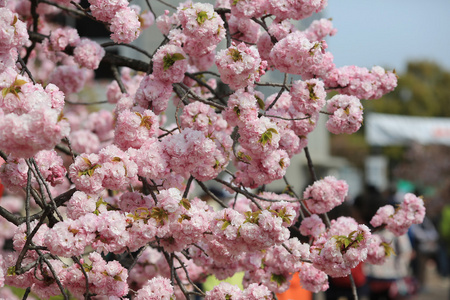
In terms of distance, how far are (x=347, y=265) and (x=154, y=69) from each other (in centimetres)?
102

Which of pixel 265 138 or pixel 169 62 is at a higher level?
pixel 169 62

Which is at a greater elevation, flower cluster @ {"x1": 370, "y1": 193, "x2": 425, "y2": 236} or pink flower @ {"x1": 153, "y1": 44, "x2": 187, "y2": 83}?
pink flower @ {"x1": 153, "y1": 44, "x2": 187, "y2": 83}

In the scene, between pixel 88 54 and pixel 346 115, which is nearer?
pixel 346 115

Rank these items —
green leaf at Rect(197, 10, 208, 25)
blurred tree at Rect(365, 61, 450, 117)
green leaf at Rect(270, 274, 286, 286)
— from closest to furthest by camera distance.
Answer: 1. green leaf at Rect(197, 10, 208, 25)
2. green leaf at Rect(270, 274, 286, 286)
3. blurred tree at Rect(365, 61, 450, 117)

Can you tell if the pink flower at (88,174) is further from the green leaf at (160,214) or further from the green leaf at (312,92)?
the green leaf at (312,92)

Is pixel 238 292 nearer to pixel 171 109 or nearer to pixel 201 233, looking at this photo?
pixel 201 233

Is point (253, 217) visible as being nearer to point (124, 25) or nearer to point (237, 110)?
point (237, 110)

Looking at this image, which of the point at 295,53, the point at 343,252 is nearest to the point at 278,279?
the point at 343,252

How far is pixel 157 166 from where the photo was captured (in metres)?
1.85

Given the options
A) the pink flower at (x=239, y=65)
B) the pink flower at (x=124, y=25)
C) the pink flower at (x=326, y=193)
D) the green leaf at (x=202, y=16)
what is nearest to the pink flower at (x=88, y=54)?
the pink flower at (x=124, y=25)

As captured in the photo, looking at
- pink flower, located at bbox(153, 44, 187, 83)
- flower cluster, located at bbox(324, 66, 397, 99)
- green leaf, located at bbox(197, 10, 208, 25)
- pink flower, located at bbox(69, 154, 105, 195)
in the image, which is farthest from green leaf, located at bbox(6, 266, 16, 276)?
flower cluster, located at bbox(324, 66, 397, 99)

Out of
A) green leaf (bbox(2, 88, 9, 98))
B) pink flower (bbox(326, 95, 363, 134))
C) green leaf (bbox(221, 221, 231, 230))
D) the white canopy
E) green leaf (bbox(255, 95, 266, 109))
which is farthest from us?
the white canopy

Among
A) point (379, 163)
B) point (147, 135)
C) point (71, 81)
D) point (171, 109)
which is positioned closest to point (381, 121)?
point (379, 163)

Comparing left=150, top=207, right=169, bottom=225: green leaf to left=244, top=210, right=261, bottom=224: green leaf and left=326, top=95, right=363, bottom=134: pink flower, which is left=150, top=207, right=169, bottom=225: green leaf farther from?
left=326, top=95, right=363, bottom=134: pink flower
